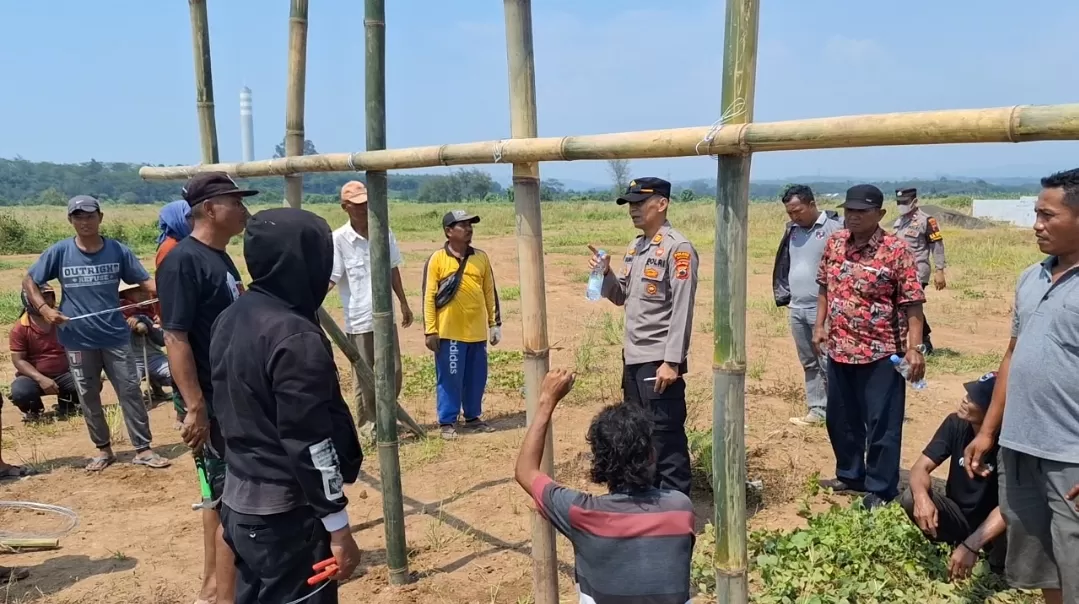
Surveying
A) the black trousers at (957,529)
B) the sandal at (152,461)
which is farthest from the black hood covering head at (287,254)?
the sandal at (152,461)

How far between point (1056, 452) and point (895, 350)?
1.88 m

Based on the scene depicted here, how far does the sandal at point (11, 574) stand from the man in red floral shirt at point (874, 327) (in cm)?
455

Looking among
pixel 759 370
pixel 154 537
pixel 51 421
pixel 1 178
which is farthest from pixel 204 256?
pixel 1 178

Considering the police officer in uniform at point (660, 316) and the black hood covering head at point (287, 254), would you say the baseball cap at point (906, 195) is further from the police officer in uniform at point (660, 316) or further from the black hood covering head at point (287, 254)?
the black hood covering head at point (287, 254)

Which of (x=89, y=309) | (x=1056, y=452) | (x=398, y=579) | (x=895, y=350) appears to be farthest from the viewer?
(x=89, y=309)

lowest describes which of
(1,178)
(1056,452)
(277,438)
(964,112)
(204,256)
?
(1056,452)

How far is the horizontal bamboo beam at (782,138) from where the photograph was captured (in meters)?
1.94

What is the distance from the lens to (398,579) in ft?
12.9

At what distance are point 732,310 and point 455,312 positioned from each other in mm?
3960

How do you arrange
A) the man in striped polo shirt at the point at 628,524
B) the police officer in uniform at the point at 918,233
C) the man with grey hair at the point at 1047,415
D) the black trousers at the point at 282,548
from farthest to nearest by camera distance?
1. the police officer in uniform at the point at 918,233
2. the man with grey hair at the point at 1047,415
3. the black trousers at the point at 282,548
4. the man in striped polo shirt at the point at 628,524

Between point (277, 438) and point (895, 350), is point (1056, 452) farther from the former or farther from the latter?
point (277, 438)

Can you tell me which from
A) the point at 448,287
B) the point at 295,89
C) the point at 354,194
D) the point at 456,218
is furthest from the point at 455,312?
the point at 295,89

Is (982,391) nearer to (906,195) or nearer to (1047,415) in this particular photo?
(1047,415)

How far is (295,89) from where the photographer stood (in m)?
4.56
